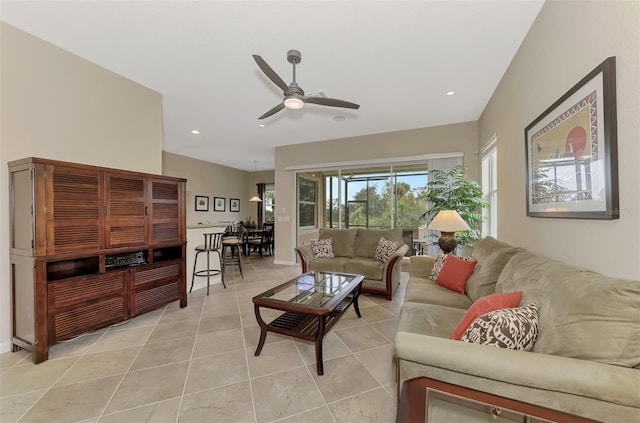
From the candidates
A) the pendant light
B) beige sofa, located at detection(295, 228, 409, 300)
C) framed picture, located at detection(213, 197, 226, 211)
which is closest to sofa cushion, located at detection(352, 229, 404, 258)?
beige sofa, located at detection(295, 228, 409, 300)

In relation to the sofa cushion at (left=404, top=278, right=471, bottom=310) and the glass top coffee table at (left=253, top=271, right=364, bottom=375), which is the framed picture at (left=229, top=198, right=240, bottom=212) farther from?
the sofa cushion at (left=404, top=278, right=471, bottom=310)

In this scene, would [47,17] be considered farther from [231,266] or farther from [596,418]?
[231,266]

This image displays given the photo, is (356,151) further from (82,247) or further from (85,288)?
(85,288)

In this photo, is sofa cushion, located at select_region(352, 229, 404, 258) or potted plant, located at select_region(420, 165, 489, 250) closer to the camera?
potted plant, located at select_region(420, 165, 489, 250)

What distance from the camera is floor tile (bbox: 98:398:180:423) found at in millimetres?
1477

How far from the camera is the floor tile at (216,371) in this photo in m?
1.79

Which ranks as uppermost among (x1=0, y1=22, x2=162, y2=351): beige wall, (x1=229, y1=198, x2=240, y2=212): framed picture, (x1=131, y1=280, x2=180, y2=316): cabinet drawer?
(x1=0, y1=22, x2=162, y2=351): beige wall

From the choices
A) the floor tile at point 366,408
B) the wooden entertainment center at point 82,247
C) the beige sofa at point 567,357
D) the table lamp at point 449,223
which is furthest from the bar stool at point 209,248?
the beige sofa at point 567,357

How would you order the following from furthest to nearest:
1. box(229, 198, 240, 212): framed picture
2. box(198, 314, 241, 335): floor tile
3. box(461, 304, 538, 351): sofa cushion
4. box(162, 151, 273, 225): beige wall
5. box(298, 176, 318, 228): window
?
box(229, 198, 240, 212): framed picture
box(162, 151, 273, 225): beige wall
box(298, 176, 318, 228): window
box(198, 314, 241, 335): floor tile
box(461, 304, 538, 351): sofa cushion

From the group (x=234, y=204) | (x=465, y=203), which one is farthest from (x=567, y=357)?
(x=234, y=204)

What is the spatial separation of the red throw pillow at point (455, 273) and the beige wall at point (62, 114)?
3.82 m

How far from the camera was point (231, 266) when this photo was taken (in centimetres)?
564

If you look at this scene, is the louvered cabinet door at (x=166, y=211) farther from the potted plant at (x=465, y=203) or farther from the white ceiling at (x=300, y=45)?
the potted plant at (x=465, y=203)

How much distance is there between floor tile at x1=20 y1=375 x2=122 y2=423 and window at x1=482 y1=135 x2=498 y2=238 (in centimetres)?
449
